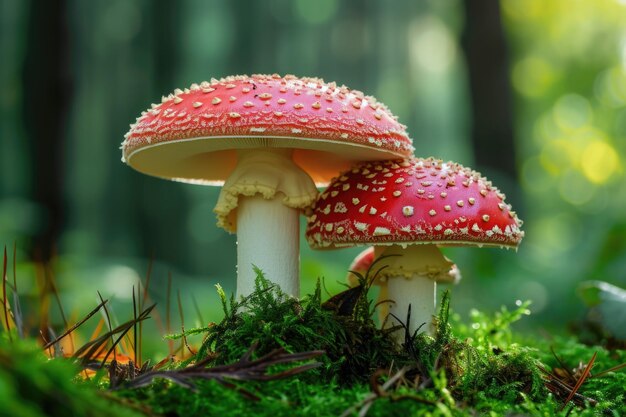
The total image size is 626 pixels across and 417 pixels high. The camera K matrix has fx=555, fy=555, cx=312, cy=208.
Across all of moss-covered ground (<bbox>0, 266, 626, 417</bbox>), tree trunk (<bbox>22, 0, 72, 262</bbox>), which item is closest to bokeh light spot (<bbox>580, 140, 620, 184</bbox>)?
tree trunk (<bbox>22, 0, 72, 262</bbox>)

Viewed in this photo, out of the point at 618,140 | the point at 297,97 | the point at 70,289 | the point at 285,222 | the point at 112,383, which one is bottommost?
the point at 70,289

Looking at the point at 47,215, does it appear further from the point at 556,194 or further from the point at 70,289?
Result: the point at 556,194

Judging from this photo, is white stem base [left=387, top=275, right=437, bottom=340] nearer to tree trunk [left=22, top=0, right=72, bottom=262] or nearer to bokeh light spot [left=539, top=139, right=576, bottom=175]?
tree trunk [left=22, top=0, right=72, bottom=262]

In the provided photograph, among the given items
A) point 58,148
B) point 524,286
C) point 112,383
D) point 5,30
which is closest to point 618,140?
point 524,286

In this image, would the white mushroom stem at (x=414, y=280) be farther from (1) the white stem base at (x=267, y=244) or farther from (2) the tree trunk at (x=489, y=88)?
(2) the tree trunk at (x=489, y=88)

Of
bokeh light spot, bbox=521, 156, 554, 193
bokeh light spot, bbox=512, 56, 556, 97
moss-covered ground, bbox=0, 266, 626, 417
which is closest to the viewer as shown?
moss-covered ground, bbox=0, 266, 626, 417

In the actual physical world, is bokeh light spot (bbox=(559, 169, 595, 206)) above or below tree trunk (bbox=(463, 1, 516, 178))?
below

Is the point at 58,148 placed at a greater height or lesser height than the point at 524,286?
greater
